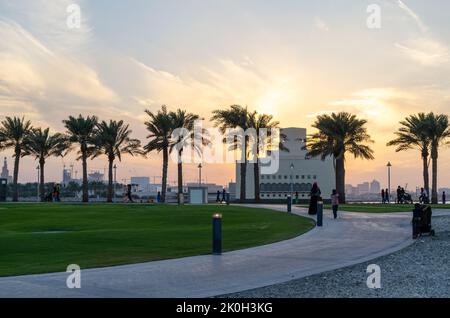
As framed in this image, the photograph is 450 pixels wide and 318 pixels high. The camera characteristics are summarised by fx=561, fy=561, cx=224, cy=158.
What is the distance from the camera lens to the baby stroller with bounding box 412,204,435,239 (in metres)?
17.1

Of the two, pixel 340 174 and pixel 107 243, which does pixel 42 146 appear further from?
pixel 107 243

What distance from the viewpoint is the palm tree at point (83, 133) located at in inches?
2534

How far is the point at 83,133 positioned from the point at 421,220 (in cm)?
5258

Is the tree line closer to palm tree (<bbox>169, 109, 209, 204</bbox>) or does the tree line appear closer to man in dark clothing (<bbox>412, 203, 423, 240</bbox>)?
palm tree (<bbox>169, 109, 209, 204</bbox>)

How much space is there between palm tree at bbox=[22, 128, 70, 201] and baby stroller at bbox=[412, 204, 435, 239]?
193 ft

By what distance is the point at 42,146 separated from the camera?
71688mm

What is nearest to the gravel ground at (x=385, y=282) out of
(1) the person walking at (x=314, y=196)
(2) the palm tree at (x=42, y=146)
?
(1) the person walking at (x=314, y=196)

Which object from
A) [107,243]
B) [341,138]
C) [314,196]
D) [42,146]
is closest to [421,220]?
[107,243]

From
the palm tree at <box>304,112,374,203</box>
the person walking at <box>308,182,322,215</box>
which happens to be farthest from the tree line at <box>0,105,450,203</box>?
the person walking at <box>308,182,322,215</box>
